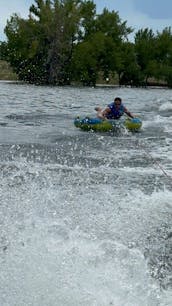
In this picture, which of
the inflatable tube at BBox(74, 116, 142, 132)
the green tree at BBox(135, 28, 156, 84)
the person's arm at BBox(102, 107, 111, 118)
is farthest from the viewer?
the green tree at BBox(135, 28, 156, 84)

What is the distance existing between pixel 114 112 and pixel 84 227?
12492mm

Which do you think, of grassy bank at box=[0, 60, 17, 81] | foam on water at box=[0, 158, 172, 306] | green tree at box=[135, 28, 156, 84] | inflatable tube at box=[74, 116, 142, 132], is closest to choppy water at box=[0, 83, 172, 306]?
foam on water at box=[0, 158, 172, 306]

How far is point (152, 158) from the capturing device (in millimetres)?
13789

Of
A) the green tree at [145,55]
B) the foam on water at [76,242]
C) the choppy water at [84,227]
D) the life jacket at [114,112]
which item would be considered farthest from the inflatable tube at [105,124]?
the green tree at [145,55]

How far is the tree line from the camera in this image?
66312 millimetres

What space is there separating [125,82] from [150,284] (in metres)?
78.2

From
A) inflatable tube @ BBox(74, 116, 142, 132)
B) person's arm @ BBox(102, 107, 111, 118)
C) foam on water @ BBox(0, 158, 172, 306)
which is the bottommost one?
inflatable tube @ BBox(74, 116, 142, 132)

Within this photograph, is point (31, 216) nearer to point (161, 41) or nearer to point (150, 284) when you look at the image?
point (150, 284)

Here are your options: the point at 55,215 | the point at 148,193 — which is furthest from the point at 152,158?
the point at 55,215

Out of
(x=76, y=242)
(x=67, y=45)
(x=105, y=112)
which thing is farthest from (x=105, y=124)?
(x=67, y=45)

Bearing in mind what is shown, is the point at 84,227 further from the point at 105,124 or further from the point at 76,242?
the point at 105,124

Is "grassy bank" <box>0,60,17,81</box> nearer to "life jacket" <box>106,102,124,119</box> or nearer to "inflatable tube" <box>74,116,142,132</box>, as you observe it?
"life jacket" <box>106,102,124,119</box>

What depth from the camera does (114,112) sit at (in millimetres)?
19438

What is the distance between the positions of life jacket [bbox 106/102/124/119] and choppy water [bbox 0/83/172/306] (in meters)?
4.45
